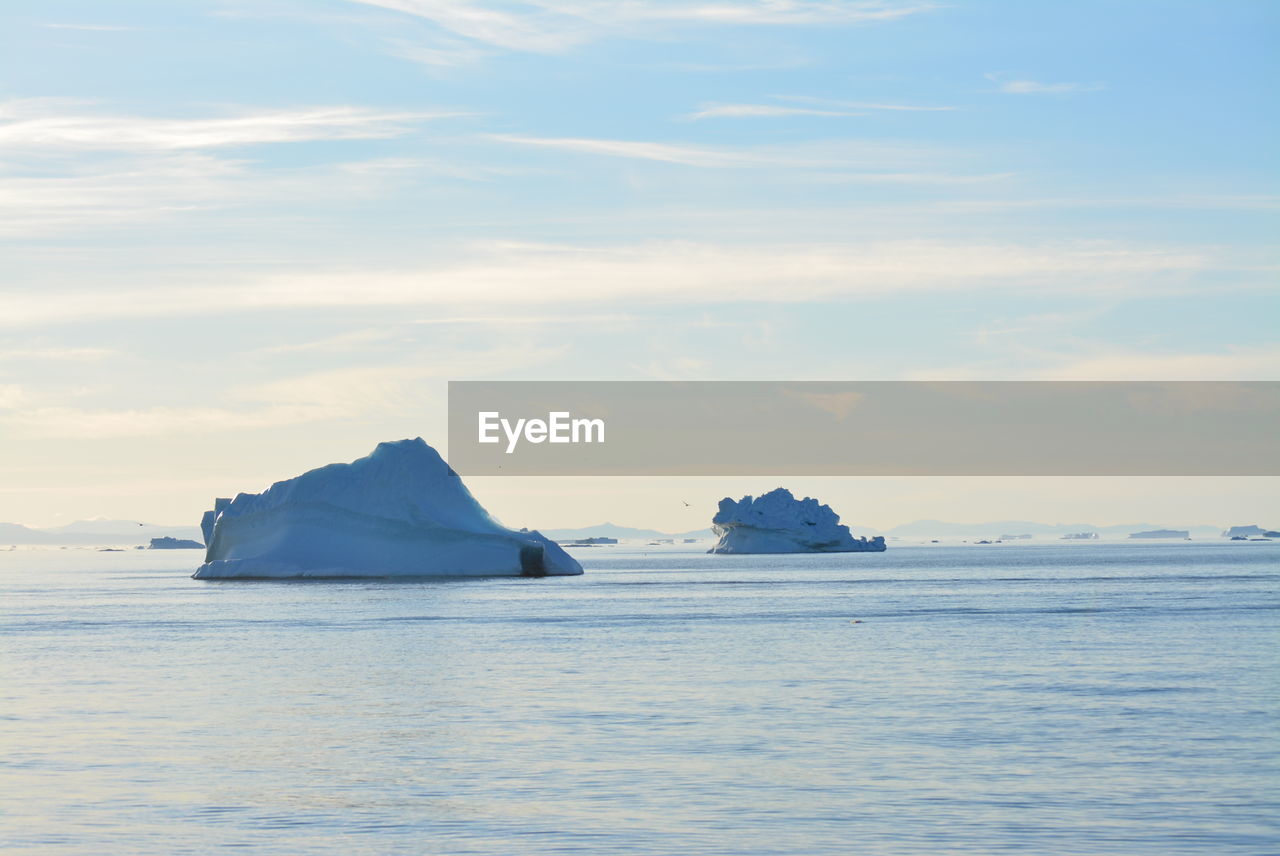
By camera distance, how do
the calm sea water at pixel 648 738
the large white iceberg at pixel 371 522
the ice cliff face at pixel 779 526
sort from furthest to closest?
the ice cliff face at pixel 779 526 → the large white iceberg at pixel 371 522 → the calm sea water at pixel 648 738

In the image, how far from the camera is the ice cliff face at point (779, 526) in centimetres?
14150

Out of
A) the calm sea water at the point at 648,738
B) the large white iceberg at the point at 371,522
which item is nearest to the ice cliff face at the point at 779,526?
the large white iceberg at the point at 371,522

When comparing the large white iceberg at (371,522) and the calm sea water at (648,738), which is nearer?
the calm sea water at (648,738)

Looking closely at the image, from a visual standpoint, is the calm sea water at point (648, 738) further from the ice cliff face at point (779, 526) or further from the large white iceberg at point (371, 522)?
the ice cliff face at point (779, 526)

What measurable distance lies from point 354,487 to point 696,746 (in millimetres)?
56168

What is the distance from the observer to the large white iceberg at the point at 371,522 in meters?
75.6

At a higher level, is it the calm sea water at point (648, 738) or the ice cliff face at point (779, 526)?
the ice cliff face at point (779, 526)

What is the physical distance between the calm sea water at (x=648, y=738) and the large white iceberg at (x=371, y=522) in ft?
87.5

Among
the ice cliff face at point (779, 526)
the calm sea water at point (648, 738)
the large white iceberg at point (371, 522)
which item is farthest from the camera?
the ice cliff face at point (779, 526)

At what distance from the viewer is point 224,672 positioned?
34062 mm

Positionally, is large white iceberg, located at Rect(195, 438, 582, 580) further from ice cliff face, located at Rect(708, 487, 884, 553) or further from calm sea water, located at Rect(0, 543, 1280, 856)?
ice cliff face, located at Rect(708, 487, 884, 553)

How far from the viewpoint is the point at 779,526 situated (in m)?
144

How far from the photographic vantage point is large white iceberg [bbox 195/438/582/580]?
248 ft

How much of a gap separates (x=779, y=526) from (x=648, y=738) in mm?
122328
